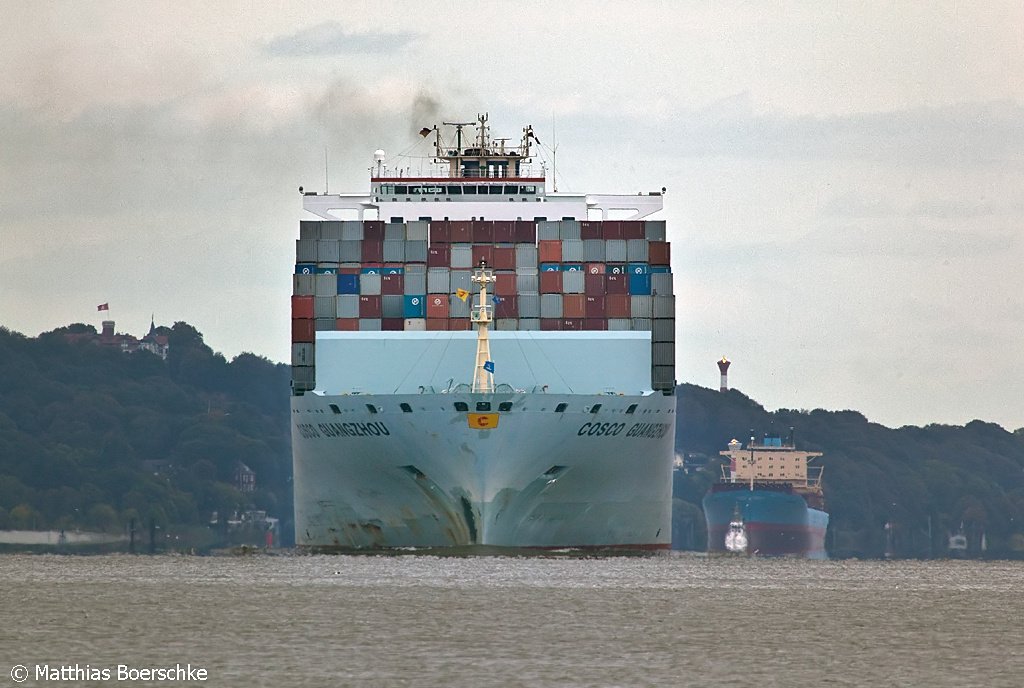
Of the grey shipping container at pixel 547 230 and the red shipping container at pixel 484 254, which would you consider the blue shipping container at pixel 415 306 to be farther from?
the grey shipping container at pixel 547 230

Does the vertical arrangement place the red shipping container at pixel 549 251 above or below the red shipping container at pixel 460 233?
below

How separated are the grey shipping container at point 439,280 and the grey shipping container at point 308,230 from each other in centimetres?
579

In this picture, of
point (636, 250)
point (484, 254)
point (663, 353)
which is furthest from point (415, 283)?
point (663, 353)

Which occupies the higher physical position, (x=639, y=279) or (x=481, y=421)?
(x=639, y=279)

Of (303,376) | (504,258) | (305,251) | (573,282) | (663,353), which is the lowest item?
(303,376)

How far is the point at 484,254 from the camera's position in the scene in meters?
95.8

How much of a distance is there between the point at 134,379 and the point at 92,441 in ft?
54.1

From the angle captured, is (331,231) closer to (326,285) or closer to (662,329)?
(326,285)

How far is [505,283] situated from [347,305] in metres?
6.37

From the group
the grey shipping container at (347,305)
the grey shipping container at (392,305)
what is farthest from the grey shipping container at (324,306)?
the grey shipping container at (392,305)

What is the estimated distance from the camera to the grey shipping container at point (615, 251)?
96938 mm

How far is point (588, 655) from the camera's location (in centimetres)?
4759

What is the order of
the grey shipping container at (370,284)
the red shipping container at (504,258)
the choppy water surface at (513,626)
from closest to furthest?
the choppy water surface at (513,626)
the grey shipping container at (370,284)
the red shipping container at (504,258)

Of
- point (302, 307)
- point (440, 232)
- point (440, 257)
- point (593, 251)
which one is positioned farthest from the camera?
point (440, 232)
